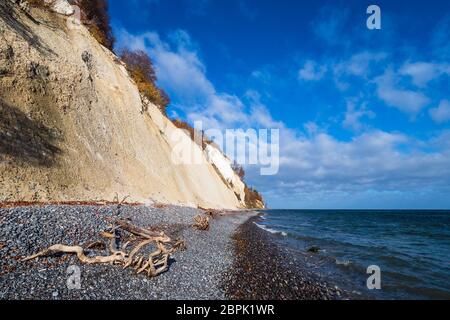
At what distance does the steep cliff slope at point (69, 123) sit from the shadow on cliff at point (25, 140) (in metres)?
0.06

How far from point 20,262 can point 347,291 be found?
467 inches

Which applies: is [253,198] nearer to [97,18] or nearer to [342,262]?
[97,18]

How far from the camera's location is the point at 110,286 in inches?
316

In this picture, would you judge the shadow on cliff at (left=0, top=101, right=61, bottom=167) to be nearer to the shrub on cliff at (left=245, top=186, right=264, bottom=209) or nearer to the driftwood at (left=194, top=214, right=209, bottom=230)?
the driftwood at (left=194, top=214, right=209, bottom=230)

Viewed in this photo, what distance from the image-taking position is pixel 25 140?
15.4 m

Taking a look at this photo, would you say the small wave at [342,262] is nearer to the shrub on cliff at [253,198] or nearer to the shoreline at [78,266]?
the shoreline at [78,266]

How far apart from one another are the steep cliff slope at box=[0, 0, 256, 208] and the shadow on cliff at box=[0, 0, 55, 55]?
70 mm

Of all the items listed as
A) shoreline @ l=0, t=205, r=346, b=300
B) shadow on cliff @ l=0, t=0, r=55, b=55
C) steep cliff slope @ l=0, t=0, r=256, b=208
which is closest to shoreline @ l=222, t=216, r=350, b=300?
shoreline @ l=0, t=205, r=346, b=300

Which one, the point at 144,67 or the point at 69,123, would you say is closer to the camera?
the point at 69,123

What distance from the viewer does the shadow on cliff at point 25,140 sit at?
14.5 meters

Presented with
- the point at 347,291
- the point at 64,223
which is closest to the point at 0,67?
the point at 64,223

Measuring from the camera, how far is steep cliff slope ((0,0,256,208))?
15.2 meters

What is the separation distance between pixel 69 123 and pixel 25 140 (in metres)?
4.35

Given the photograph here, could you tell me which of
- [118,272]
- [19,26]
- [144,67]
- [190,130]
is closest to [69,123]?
[19,26]
